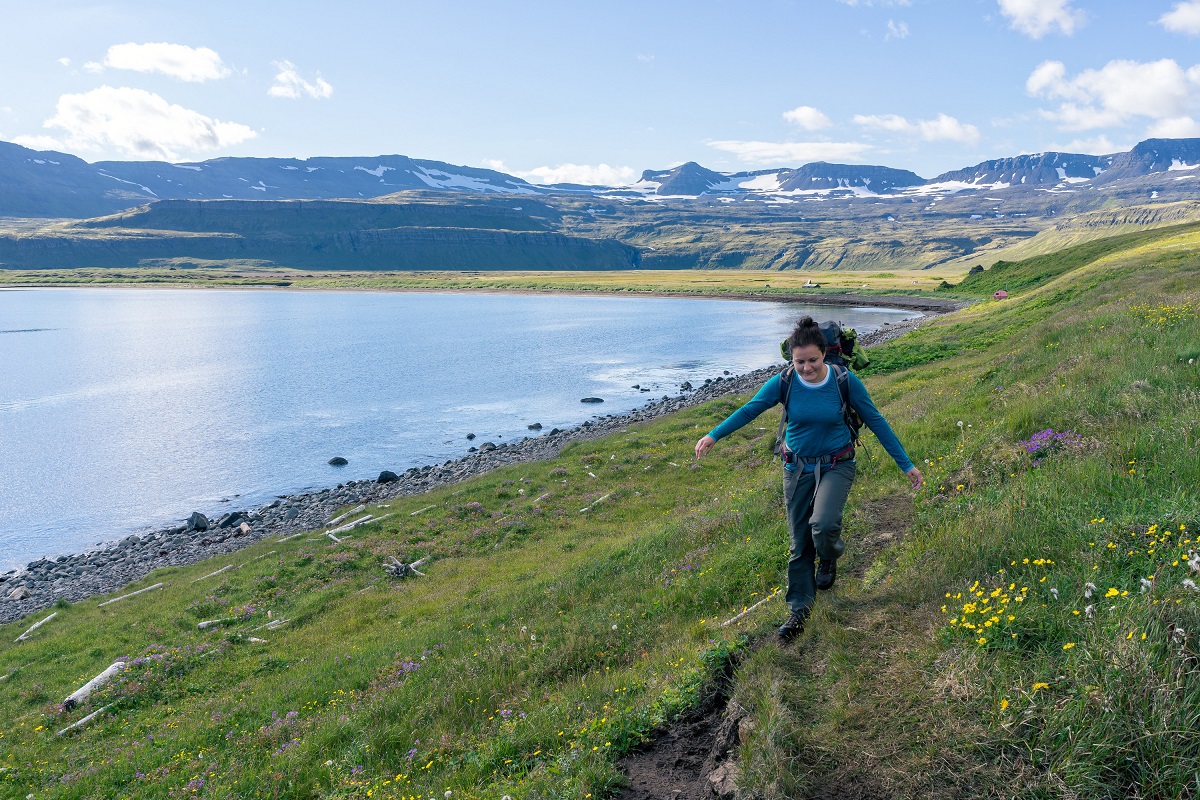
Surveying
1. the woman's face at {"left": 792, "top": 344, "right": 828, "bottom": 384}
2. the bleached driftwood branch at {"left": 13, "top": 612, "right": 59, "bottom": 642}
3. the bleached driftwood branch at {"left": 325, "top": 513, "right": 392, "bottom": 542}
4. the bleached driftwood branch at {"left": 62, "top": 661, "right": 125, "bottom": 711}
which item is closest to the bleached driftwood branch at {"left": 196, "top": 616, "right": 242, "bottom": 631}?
the bleached driftwood branch at {"left": 62, "top": 661, "right": 125, "bottom": 711}

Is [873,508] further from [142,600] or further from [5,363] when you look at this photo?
[5,363]

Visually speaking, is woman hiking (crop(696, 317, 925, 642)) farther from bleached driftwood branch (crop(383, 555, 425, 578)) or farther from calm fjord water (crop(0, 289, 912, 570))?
calm fjord water (crop(0, 289, 912, 570))

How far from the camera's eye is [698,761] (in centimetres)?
677

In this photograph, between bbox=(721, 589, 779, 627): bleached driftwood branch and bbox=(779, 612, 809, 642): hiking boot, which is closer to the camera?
bbox=(779, 612, 809, 642): hiking boot

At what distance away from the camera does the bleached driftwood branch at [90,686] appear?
1368 centimetres

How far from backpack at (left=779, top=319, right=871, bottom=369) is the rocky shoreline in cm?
2197

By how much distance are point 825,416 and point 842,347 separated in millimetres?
2119

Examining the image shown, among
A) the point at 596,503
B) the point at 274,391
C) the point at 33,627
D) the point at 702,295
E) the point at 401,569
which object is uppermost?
the point at 702,295

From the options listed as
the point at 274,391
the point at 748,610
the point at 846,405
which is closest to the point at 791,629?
the point at 748,610

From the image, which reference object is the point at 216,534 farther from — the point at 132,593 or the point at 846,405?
the point at 846,405

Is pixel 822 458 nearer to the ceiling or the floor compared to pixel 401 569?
nearer to the ceiling

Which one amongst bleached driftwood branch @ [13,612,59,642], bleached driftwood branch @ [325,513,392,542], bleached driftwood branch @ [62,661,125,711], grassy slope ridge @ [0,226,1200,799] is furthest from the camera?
bleached driftwood branch @ [325,513,392,542]

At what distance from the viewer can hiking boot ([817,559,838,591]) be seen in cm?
824

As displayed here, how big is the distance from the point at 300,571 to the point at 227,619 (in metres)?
2.95
